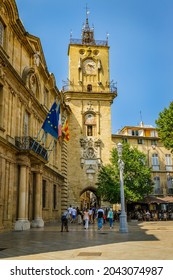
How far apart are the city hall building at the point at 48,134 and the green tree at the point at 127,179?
3.18 metres

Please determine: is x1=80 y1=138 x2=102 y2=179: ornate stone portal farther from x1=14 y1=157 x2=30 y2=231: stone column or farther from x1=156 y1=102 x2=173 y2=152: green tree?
x1=14 y1=157 x2=30 y2=231: stone column

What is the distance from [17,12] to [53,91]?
12.7 meters

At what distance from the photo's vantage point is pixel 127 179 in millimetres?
36688

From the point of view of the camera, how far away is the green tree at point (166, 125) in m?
33.1

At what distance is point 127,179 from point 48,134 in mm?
11099

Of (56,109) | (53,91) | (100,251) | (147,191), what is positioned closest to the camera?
(100,251)

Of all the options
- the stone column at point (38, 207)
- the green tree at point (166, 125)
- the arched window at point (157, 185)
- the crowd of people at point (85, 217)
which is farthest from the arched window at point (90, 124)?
the stone column at point (38, 207)

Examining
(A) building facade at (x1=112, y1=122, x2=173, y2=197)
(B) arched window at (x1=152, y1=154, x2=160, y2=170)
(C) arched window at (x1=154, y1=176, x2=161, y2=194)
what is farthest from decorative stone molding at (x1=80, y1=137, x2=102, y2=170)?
(B) arched window at (x1=152, y1=154, x2=160, y2=170)

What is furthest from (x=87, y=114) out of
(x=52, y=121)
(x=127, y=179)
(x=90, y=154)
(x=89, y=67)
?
(x=52, y=121)

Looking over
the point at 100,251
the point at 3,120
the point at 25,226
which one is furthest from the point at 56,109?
the point at 100,251

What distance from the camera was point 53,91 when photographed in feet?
114
